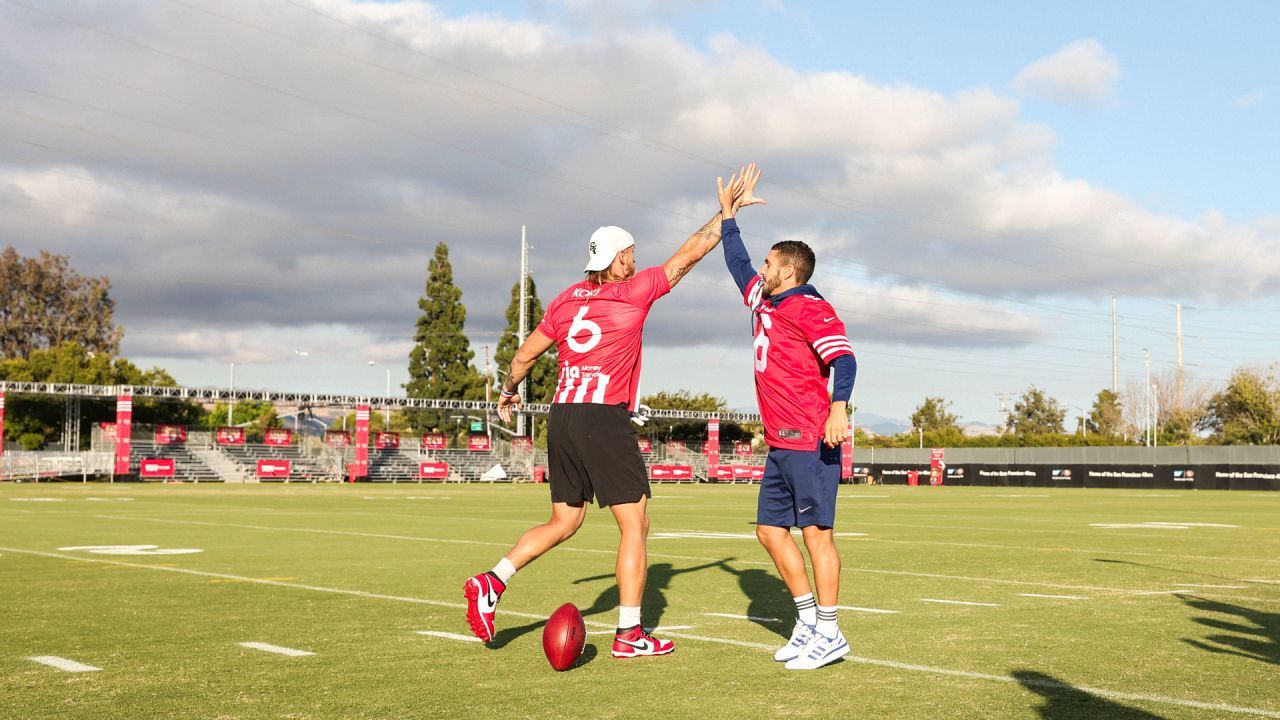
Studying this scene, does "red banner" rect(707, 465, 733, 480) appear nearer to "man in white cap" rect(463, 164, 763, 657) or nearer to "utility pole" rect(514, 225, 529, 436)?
"utility pole" rect(514, 225, 529, 436)

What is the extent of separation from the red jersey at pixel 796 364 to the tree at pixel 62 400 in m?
63.2

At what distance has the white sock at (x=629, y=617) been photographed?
615cm

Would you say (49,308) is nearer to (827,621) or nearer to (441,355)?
(441,355)

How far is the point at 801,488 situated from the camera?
6.34 meters

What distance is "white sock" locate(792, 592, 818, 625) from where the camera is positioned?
6.21m

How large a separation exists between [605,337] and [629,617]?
1494 millimetres

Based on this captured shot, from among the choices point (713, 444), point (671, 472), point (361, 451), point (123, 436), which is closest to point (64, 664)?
point (123, 436)

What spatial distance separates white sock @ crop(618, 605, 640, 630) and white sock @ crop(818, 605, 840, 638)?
3.01 feet

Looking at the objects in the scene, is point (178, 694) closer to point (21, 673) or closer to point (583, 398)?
point (21, 673)

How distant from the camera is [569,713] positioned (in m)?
4.78

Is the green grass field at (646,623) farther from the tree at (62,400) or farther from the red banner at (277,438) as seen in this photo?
the tree at (62,400)

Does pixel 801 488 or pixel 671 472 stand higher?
pixel 801 488

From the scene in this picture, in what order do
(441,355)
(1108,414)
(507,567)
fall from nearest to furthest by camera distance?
(507,567), (441,355), (1108,414)

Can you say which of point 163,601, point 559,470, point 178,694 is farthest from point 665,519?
point 178,694
